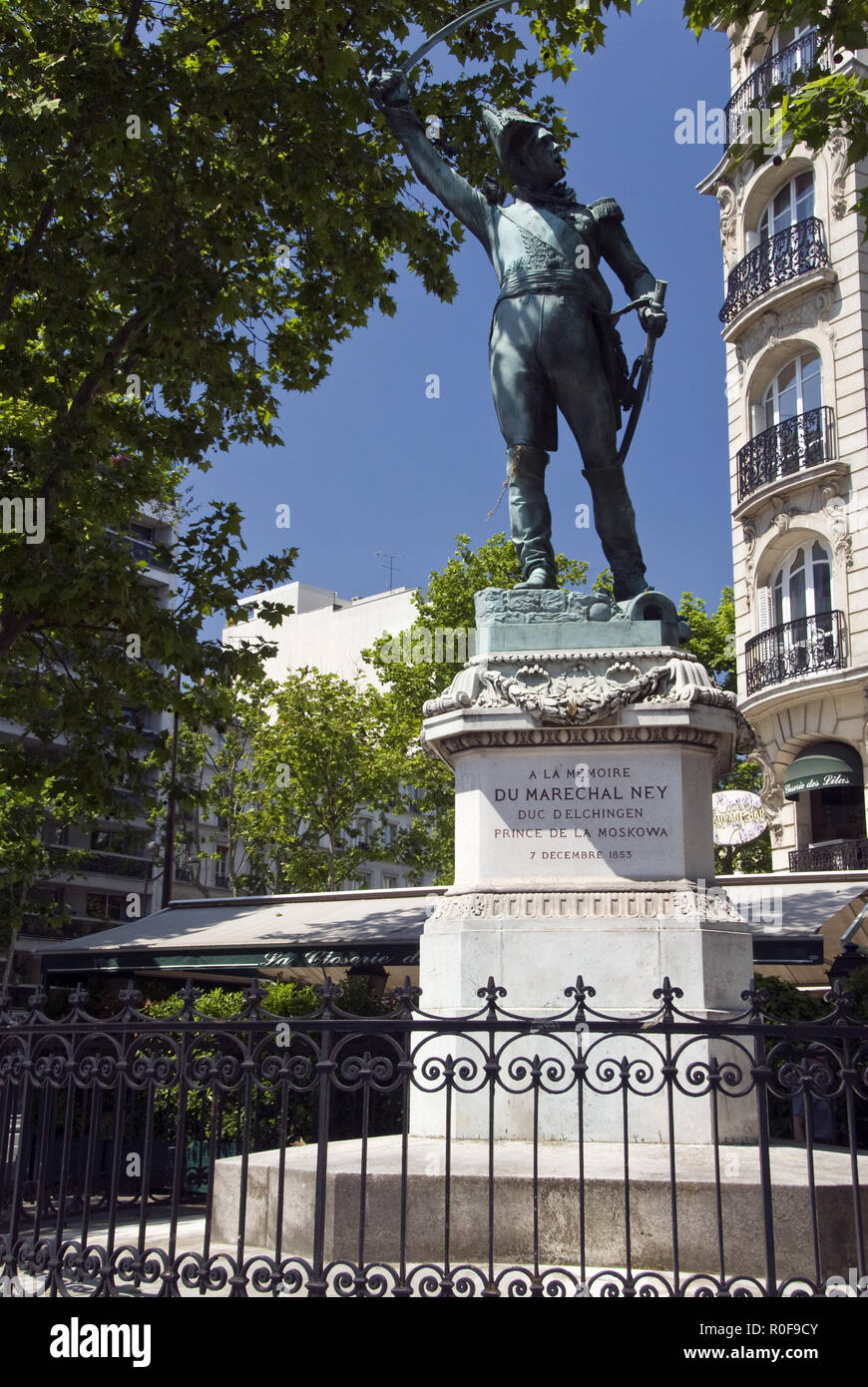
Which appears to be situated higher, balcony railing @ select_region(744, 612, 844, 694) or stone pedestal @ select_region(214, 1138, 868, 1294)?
balcony railing @ select_region(744, 612, 844, 694)

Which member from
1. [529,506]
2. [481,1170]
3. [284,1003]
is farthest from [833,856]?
[481,1170]

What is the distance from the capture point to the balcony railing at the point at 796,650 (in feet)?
80.6

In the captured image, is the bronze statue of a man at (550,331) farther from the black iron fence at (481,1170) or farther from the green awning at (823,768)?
the green awning at (823,768)

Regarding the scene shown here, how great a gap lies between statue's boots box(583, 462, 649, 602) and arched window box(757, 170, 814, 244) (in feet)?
69.9

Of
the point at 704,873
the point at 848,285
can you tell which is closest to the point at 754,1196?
the point at 704,873

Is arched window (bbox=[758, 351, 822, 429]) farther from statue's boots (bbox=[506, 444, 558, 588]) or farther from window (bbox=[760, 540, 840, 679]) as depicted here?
statue's boots (bbox=[506, 444, 558, 588])

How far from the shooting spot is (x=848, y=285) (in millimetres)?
25359

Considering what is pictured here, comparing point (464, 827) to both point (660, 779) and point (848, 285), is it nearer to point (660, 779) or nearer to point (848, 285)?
point (660, 779)

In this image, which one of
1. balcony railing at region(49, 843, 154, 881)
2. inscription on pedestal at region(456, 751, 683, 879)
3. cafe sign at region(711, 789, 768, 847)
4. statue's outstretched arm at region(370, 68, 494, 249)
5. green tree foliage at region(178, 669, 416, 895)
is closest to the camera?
inscription on pedestal at region(456, 751, 683, 879)

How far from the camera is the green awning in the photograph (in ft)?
78.5

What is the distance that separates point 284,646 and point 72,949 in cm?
4654

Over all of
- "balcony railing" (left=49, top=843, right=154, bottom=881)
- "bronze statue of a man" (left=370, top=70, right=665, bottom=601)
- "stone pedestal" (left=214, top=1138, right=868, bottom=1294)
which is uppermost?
"bronze statue of a man" (left=370, top=70, right=665, bottom=601)

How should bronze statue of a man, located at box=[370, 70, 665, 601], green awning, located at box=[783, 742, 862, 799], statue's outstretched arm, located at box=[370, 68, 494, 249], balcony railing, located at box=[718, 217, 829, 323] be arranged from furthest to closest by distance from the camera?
balcony railing, located at box=[718, 217, 829, 323]
green awning, located at box=[783, 742, 862, 799]
statue's outstretched arm, located at box=[370, 68, 494, 249]
bronze statue of a man, located at box=[370, 70, 665, 601]

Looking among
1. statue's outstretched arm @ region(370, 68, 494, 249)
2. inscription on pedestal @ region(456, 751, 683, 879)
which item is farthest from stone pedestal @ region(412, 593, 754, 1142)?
statue's outstretched arm @ region(370, 68, 494, 249)
